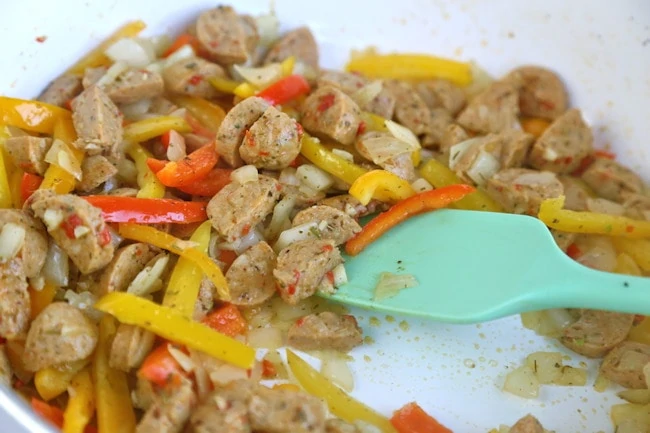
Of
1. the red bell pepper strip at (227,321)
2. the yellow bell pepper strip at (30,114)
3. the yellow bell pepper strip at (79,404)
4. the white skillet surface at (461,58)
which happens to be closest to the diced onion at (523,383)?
the white skillet surface at (461,58)

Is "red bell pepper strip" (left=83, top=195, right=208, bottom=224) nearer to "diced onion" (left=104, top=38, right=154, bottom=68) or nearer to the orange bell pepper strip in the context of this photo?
"diced onion" (left=104, top=38, right=154, bottom=68)

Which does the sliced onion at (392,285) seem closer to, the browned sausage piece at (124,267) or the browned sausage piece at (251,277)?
the browned sausage piece at (251,277)

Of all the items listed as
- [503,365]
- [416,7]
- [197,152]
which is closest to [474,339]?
[503,365]

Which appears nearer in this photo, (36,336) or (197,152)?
(36,336)

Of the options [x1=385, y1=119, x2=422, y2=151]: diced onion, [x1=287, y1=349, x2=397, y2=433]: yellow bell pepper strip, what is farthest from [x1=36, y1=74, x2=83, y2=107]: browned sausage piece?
[x1=287, y1=349, x2=397, y2=433]: yellow bell pepper strip

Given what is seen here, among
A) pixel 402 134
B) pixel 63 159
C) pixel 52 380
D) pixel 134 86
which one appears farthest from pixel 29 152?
pixel 402 134

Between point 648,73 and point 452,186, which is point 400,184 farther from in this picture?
point 648,73
